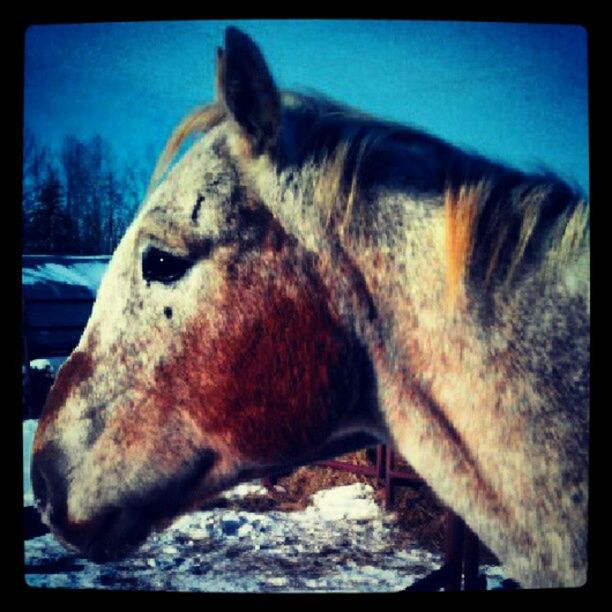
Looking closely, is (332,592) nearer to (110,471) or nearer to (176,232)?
(110,471)

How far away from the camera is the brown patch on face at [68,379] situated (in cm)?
153

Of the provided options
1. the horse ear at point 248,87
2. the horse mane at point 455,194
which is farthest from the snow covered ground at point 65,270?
the horse ear at point 248,87

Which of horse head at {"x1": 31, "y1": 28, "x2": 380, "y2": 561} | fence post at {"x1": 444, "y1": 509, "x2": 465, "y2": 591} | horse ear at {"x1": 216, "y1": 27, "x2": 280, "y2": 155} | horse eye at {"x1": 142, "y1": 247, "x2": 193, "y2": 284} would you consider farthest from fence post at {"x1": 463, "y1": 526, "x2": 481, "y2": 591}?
horse ear at {"x1": 216, "y1": 27, "x2": 280, "y2": 155}

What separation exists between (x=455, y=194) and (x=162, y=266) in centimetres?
83

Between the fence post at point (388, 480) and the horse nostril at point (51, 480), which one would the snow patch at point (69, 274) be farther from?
the fence post at point (388, 480)

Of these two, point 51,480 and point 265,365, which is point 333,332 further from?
point 51,480

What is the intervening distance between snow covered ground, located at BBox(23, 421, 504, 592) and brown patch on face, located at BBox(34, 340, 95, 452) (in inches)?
15.4

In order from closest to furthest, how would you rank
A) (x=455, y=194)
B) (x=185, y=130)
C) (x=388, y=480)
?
(x=455, y=194), (x=185, y=130), (x=388, y=480)

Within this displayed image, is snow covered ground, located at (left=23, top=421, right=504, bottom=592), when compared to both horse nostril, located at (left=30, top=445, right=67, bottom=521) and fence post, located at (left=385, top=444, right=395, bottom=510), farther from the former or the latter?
horse nostril, located at (left=30, top=445, right=67, bottom=521)

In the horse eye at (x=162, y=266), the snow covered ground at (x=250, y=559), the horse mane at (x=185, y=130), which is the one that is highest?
the horse mane at (x=185, y=130)

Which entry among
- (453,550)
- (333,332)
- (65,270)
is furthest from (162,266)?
(453,550)

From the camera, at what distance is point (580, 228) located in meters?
1.34

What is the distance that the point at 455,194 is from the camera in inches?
54.1

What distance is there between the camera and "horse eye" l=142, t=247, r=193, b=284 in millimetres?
1469
